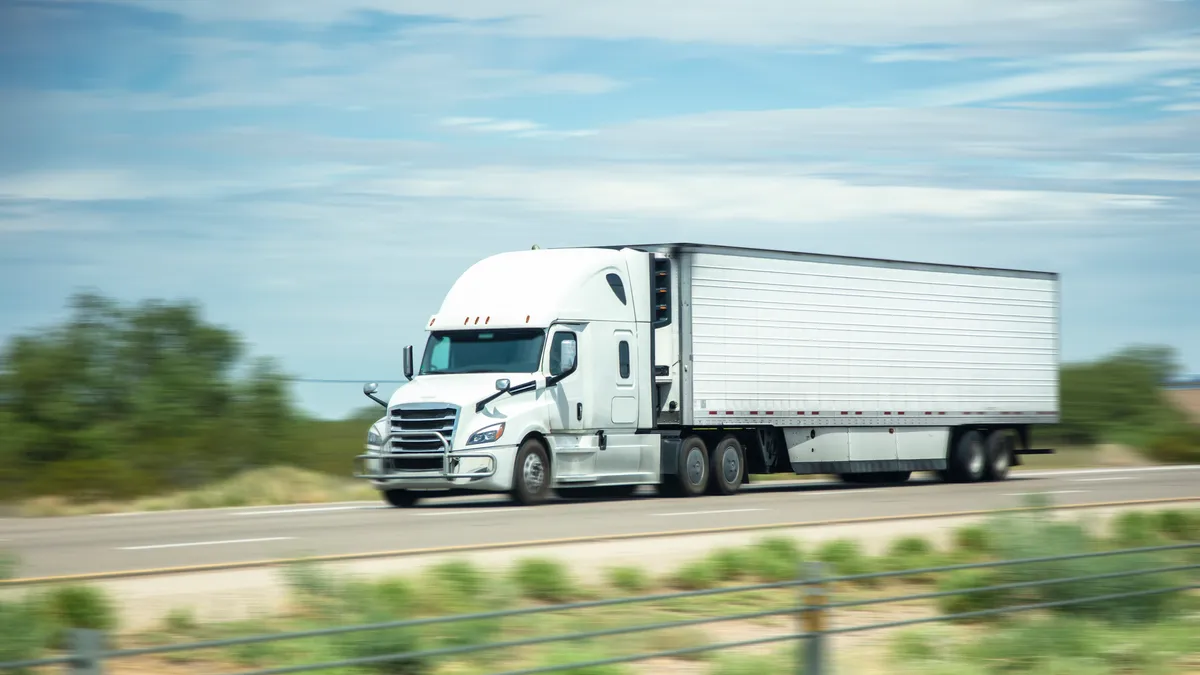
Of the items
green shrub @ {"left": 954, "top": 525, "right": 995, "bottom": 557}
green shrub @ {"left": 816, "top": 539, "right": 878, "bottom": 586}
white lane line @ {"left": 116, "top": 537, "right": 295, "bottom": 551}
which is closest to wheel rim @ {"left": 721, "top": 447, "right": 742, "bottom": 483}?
green shrub @ {"left": 954, "top": 525, "right": 995, "bottom": 557}

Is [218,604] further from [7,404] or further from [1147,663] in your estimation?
[7,404]

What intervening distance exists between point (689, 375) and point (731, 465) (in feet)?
7.00

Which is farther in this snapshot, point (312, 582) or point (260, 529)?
point (260, 529)

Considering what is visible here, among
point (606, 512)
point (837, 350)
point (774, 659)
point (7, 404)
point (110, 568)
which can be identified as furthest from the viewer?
point (7, 404)

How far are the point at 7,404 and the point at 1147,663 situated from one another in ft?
89.2

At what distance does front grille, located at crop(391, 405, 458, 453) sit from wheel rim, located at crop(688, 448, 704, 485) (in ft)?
15.6

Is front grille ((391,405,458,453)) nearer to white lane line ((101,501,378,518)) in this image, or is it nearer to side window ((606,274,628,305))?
white lane line ((101,501,378,518))

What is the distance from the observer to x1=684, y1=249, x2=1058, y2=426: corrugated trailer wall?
1043 inches

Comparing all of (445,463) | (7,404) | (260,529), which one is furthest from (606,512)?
(7,404)

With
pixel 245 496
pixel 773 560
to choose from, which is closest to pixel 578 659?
pixel 773 560

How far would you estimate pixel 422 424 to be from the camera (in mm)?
23375

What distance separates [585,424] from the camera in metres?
24.7

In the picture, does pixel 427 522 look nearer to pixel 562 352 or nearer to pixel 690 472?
pixel 562 352

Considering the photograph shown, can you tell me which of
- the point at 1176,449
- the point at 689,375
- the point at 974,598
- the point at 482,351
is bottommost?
the point at 974,598
